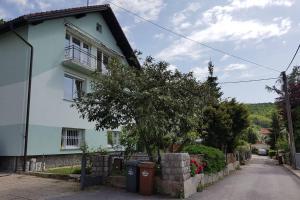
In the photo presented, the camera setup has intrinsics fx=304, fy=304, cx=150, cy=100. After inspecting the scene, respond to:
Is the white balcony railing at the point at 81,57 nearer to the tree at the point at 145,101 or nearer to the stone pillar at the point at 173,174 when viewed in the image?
the tree at the point at 145,101

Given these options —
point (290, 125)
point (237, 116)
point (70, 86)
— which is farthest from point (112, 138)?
point (290, 125)

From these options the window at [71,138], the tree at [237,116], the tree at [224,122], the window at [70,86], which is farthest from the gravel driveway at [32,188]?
the tree at [237,116]

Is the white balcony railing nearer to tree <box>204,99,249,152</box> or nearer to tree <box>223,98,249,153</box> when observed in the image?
tree <box>204,99,249,152</box>

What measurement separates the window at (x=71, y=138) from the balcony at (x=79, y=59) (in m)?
3.97

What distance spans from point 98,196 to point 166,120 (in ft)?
Result: 12.0

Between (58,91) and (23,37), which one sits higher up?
(23,37)

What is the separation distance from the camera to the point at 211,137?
2045 centimetres

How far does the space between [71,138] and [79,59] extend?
5078 millimetres

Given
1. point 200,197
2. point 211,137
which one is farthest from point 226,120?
point 200,197

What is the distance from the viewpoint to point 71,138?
19.1 meters

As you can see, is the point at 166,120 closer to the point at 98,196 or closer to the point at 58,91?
the point at 98,196

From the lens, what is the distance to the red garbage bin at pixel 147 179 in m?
9.92

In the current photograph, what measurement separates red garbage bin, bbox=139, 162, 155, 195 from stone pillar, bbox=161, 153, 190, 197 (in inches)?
14.4

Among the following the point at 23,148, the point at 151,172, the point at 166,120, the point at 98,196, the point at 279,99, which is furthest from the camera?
the point at 279,99
